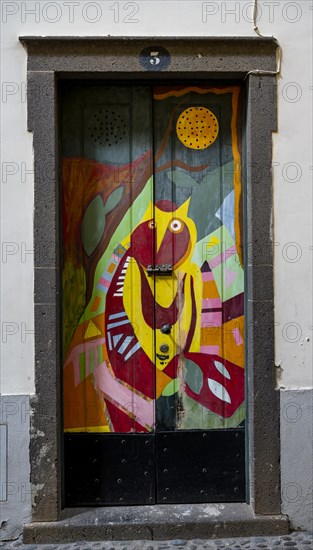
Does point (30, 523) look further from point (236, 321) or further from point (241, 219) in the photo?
point (241, 219)

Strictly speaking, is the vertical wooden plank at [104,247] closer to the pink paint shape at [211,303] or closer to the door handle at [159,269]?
the door handle at [159,269]

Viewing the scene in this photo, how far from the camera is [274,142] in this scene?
4.43 metres

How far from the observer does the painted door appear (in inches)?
180

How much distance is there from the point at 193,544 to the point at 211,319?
1.45 meters

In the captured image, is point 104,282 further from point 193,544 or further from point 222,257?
point 193,544

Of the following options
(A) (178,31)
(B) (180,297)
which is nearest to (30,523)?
(B) (180,297)

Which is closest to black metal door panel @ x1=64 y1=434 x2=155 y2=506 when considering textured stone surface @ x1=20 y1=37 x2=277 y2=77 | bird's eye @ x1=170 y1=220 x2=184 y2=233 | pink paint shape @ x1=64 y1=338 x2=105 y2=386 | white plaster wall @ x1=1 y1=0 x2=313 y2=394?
pink paint shape @ x1=64 y1=338 x2=105 y2=386

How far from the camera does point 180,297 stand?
4582mm

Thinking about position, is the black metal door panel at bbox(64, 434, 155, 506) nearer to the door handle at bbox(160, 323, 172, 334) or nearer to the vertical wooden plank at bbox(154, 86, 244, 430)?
the vertical wooden plank at bbox(154, 86, 244, 430)

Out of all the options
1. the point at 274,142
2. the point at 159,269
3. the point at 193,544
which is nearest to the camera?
the point at 193,544

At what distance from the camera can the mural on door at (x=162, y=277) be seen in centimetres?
457

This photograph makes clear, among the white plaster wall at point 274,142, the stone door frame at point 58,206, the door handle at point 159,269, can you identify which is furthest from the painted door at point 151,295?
the white plaster wall at point 274,142

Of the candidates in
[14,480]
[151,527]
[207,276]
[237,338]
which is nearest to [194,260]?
[207,276]

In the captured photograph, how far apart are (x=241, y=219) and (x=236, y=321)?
2.28ft
